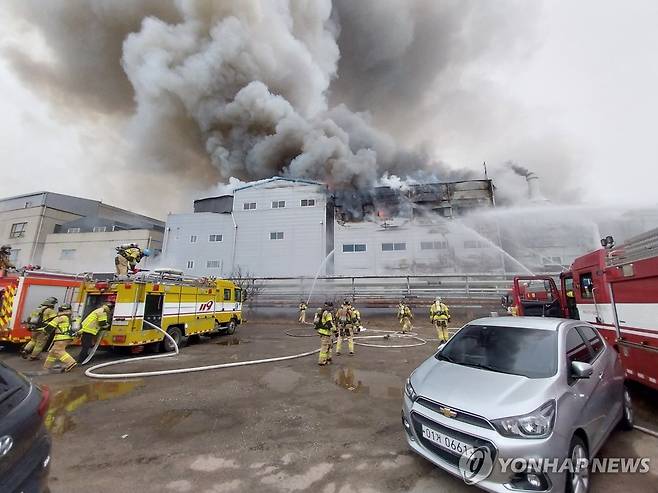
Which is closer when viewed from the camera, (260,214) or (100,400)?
(100,400)

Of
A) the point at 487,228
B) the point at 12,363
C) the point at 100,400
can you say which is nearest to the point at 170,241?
the point at 12,363

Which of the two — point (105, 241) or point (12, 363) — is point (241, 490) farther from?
point (105, 241)

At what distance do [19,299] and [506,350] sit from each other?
13.2m

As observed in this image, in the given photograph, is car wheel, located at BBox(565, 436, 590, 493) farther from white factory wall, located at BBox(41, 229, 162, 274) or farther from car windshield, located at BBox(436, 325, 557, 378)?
white factory wall, located at BBox(41, 229, 162, 274)

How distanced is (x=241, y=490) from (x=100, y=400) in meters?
3.94

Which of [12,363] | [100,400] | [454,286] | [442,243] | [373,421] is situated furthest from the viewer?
[442,243]

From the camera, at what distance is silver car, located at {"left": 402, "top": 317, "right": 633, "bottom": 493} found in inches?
91.9

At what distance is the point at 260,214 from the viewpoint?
29.3m

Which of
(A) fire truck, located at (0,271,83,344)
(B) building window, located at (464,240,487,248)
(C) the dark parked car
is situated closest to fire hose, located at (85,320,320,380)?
(A) fire truck, located at (0,271,83,344)

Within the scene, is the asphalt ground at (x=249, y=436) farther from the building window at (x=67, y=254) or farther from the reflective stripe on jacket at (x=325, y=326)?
the building window at (x=67, y=254)

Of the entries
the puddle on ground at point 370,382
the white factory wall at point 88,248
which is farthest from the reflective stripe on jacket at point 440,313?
the white factory wall at point 88,248

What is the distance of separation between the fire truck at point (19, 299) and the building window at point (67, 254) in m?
31.6

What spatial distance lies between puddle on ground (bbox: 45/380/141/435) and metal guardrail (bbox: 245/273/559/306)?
14.5 meters

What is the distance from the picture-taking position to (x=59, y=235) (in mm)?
36031
